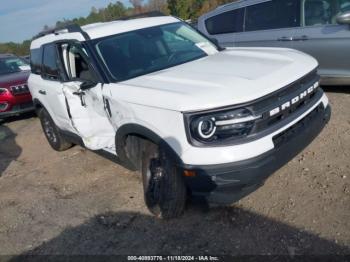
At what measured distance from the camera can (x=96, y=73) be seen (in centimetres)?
412

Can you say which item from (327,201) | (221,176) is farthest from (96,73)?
(327,201)

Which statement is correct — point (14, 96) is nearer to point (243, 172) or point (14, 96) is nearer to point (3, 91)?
point (3, 91)

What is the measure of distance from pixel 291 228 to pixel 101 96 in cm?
223

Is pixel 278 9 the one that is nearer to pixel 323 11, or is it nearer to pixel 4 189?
pixel 323 11

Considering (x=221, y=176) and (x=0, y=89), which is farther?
(x=0, y=89)

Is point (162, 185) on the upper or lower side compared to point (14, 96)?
upper

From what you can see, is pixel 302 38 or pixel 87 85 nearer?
pixel 87 85

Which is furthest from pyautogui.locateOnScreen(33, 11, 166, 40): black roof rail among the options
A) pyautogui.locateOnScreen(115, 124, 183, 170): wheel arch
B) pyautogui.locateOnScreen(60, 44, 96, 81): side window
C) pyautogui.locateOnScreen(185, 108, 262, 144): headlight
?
pyautogui.locateOnScreen(185, 108, 262, 144): headlight

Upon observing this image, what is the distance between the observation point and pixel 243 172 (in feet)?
10.2

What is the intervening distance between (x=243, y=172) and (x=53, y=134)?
417cm

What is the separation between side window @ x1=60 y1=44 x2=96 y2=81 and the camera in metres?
4.34

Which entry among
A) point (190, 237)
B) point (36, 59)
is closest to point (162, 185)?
point (190, 237)

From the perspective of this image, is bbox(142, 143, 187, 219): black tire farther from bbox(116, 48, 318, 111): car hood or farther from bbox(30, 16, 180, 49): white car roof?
bbox(30, 16, 180, 49): white car roof

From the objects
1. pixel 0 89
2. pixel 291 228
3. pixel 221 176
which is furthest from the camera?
pixel 0 89
